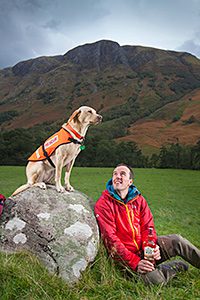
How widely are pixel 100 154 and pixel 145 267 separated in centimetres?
5044

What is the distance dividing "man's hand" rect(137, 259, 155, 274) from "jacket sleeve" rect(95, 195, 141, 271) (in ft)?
0.36

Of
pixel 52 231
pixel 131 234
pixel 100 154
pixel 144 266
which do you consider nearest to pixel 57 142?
pixel 52 231

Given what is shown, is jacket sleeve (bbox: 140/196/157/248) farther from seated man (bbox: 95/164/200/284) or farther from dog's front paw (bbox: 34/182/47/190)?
dog's front paw (bbox: 34/182/47/190)

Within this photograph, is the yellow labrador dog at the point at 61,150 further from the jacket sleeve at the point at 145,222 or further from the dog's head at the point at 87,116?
the jacket sleeve at the point at 145,222

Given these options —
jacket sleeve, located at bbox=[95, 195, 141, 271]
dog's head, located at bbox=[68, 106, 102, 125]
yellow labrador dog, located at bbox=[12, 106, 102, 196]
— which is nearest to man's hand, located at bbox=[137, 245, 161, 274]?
jacket sleeve, located at bbox=[95, 195, 141, 271]

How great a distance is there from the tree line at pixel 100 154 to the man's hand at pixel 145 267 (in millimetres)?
45404

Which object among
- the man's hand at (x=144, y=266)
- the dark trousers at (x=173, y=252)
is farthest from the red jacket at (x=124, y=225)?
the dark trousers at (x=173, y=252)

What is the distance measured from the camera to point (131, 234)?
5363 mm

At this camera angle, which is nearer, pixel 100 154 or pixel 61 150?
pixel 61 150

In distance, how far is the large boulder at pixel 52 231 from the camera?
4.91 meters

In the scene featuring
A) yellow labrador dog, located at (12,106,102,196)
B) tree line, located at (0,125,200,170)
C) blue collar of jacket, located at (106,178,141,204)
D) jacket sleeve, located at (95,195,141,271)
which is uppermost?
yellow labrador dog, located at (12,106,102,196)

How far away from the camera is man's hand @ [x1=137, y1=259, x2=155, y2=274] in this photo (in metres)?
4.94

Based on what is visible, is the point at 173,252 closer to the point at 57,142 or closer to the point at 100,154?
the point at 57,142

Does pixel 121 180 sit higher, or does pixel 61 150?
pixel 61 150
